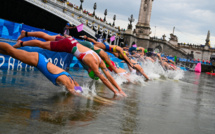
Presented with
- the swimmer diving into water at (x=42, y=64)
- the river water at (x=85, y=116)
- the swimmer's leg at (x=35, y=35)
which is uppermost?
the swimmer's leg at (x=35, y=35)

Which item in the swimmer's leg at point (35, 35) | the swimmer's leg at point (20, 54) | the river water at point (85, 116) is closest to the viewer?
the river water at point (85, 116)

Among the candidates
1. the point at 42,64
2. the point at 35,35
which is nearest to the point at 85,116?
Answer: the point at 42,64

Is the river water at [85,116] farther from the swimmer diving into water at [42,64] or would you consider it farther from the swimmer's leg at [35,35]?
the swimmer's leg at [35,35]

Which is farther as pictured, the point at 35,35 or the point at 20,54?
the point at 35,35

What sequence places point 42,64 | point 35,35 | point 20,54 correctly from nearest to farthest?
point 20,54 → point 42,64 → point 35,35

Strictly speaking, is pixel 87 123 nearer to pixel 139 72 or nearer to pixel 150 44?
pixel 139 72

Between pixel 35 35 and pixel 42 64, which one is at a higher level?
pixel 35 35

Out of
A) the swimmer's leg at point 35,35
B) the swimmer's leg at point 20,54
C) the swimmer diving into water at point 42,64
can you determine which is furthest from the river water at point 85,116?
the swimmer's leg at point 35,35

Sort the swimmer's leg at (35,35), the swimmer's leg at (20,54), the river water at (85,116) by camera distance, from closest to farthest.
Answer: the river water at (85,116) < the swimmer's leg at (20,54) < the swimmer's leg at (35,35)

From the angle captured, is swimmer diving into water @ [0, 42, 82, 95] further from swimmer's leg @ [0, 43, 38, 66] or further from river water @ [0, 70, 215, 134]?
river water @ [0, 70, 215, 134]

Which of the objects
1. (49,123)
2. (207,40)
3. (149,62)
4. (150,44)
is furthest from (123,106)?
(207,40)

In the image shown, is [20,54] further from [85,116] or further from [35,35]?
[85,116]

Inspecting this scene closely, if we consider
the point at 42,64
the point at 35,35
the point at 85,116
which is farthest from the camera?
the point at 35,35

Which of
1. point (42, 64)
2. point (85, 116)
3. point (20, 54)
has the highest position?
point (20, 54)
